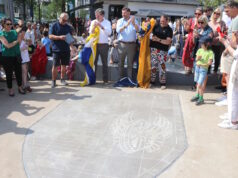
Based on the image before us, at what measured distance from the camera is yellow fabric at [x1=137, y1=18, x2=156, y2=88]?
21.2 feet

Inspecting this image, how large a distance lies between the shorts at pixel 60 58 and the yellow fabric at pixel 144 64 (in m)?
1.84

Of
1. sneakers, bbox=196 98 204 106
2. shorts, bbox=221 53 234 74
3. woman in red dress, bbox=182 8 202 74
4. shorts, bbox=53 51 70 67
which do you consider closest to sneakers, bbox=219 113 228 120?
sneakers, bbox=196 98 204 106

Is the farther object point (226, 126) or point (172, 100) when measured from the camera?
point (172, 100)

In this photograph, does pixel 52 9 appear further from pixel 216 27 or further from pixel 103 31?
pixel 216 27

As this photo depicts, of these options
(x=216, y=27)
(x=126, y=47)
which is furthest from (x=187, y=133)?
(x=126, y=47)

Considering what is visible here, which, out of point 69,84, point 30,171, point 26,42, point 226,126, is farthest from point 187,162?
point 26,42

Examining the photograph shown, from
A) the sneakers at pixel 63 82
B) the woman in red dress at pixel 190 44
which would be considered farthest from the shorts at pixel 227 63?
the sneakers at pixel 63 82

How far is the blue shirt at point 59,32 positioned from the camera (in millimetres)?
6328

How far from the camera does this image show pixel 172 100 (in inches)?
222

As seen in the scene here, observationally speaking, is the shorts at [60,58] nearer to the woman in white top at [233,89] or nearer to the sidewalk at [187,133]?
the sidewalk at [187,133]

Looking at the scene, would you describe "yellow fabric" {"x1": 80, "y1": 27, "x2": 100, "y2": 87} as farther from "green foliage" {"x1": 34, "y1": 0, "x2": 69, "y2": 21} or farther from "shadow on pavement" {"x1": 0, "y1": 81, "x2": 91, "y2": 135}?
"green foliage" {"x1": 34, "y1": 0, "x2": 69, "y2": 21}

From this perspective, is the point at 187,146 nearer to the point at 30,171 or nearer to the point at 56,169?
the point at 56,169

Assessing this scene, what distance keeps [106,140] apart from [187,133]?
1246 mm

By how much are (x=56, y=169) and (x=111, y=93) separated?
10.6 feet
